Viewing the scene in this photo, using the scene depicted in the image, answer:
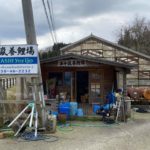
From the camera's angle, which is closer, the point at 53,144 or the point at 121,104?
the point at 53,144

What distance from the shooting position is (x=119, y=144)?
38.6ft

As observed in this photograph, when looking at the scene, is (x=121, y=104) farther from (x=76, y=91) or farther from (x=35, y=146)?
(x=35, y=146)

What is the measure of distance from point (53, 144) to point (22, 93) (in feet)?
15.3

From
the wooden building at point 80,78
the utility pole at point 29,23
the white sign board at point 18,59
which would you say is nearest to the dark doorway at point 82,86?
the wooden building at point 80,78

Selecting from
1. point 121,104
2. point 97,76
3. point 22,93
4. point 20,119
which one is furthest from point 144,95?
point 20,119

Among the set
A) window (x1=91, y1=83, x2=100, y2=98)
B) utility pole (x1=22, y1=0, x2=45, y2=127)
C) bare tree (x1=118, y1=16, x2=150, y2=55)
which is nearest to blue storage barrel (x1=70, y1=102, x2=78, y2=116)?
window (x1=91, y1=83, x2=100, y2=98)

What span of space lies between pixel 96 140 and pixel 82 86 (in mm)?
9622

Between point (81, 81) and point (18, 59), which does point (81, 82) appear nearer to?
point (81, 81)

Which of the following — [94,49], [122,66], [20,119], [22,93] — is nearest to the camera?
[20,119]

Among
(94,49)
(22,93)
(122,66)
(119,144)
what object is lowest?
(119,144)

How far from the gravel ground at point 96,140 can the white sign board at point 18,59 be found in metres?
2.55

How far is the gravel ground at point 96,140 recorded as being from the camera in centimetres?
1125

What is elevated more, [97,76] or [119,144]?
[97,76]

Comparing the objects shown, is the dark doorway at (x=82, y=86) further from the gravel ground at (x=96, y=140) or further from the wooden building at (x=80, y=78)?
the gravel ground at (x=96, y=140)
